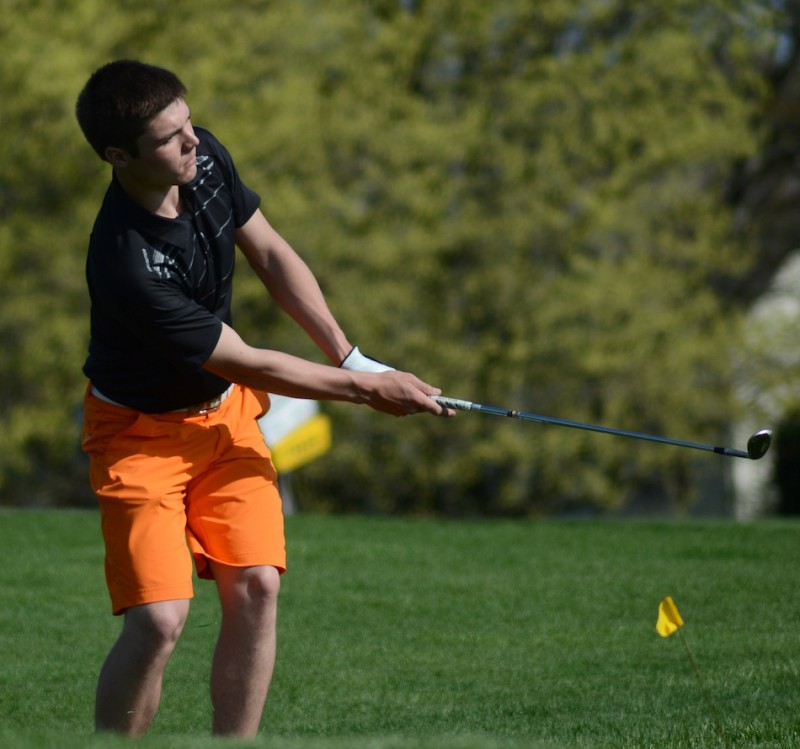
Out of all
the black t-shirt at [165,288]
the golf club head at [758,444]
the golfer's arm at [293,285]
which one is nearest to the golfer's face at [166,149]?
the black t-shirt at [165,288]

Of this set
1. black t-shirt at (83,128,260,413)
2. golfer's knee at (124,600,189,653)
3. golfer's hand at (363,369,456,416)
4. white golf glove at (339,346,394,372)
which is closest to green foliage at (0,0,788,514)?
white golf glove at (339,346,394,372)

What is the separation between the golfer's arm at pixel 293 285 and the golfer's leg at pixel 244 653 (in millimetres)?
734

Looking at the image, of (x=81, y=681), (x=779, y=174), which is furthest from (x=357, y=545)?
(x=779, y=174)

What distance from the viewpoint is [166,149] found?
12.2ft

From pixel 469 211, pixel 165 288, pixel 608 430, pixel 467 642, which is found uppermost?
pixel 469 211

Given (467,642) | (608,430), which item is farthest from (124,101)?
(467,642)

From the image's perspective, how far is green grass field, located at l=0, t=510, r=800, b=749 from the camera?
4414mm

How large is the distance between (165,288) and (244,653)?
103cm

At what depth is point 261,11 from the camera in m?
17.2

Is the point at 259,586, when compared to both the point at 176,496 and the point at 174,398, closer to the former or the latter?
the point at 176,496

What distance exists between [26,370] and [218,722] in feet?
37.7

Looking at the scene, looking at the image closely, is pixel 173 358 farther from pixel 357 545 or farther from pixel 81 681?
pixel 357 545

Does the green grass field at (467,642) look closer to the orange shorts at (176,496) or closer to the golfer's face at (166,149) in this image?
the orange shorts at (176,496)

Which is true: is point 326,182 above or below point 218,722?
above
